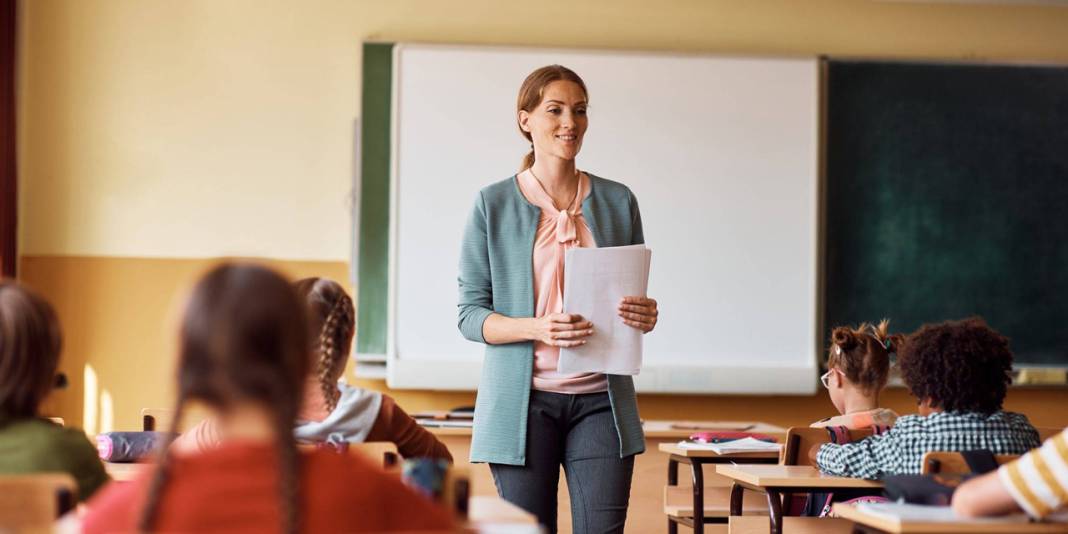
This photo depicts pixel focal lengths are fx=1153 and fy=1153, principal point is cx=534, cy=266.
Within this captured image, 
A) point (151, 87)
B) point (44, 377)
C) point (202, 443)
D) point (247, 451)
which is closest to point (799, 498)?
point (202, 443)

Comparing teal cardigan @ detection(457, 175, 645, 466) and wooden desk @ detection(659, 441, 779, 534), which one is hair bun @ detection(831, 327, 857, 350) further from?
teal cardigan @ detection(457, 175, 645, 466)

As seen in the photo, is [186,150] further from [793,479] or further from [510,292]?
[793,479]

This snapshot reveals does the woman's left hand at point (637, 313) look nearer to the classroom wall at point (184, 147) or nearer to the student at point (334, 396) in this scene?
the student at point (334, 396)

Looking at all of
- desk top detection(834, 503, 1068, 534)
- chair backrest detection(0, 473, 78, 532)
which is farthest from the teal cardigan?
chair backrest detection(0, 473, 78, 532)

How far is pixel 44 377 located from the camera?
185cm

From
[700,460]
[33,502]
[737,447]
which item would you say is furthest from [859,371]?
[33,502]

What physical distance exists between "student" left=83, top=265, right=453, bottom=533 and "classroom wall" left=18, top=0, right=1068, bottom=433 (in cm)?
418

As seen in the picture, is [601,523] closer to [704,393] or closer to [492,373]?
[492,373]

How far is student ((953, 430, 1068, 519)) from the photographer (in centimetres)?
181

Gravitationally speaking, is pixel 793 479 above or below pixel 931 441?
below

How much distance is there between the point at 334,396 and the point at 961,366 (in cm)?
137

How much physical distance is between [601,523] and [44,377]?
1.22 m

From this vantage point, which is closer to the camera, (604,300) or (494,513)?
(494,513)

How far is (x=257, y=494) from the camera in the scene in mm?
1268
